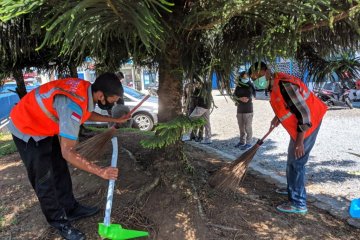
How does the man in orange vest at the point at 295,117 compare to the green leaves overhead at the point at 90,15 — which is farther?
the man in orange vest at the point at 295,117

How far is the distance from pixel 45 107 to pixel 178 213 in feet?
4.57

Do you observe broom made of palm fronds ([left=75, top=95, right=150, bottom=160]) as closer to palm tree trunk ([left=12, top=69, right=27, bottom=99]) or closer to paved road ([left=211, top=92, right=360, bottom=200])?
paved road ([left=211, top=92, right=360, bottom=200])

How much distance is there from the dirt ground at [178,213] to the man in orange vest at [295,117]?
0.71 ft

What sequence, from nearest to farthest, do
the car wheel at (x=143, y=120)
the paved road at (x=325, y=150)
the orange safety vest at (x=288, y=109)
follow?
the orange safety vest at (x=288, y=109) < the paved road at (x=325, y=150) < the car wheel at (x=143, y=120)

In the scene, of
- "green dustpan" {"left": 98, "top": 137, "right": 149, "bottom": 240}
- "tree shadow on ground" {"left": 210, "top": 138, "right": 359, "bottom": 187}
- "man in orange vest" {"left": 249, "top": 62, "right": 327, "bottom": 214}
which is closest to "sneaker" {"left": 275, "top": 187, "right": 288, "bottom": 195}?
"man in orange vest" {"left": 249, "top": 62, "right": 327, "bottom": 214}

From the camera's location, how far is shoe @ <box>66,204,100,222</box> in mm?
3223

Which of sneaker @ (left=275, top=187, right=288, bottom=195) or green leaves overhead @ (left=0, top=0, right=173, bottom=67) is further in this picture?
sneaker @ (left=275, top=187, right=288, bottom=195)

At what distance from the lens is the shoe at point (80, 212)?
3.22 meters

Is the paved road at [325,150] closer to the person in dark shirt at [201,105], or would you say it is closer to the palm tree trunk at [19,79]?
the person in dark shirt at [201,105]

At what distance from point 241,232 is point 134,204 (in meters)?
0.96

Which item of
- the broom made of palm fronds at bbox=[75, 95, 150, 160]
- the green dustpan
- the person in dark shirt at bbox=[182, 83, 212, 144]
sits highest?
the person in dark shirt at bbox=[182, 83, 212, 144]

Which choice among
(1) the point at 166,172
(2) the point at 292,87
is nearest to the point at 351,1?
(2) the point at 292,87

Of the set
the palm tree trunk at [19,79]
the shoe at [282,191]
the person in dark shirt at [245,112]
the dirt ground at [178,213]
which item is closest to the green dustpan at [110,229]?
the dirt ground at [178,213]

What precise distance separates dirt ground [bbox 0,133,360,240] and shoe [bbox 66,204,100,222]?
52 millimetres
